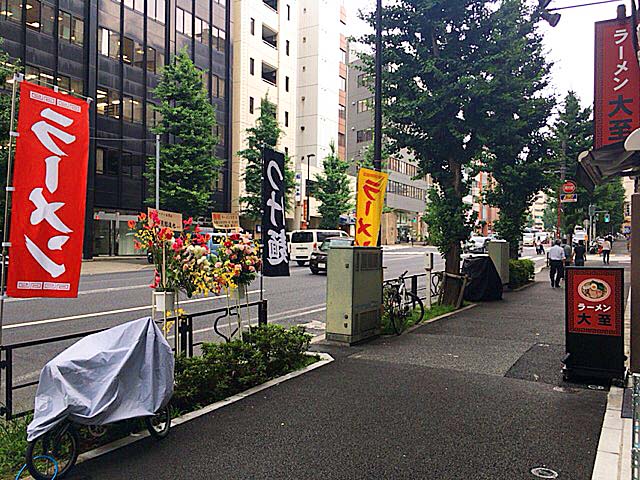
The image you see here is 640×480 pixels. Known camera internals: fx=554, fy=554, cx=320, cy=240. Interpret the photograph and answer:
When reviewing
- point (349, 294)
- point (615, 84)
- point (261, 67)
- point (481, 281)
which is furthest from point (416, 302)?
point (261, 67)

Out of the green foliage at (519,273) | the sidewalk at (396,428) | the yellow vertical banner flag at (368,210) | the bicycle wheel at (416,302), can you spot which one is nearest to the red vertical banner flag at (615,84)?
the sidewalk at (396,428)

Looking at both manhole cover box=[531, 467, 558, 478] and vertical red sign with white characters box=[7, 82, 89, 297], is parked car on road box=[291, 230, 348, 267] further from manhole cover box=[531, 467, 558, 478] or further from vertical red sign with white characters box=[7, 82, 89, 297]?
manhole cover box=[531, 467, 558, 478]

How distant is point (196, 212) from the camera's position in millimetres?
32625

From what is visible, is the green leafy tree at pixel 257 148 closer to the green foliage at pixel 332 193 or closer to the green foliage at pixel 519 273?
the green foliage at pixel 332 193

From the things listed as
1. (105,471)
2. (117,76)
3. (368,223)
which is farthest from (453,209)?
(117,76)

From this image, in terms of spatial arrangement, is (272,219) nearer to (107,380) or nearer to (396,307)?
(107,380)

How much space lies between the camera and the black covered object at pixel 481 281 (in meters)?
15.2

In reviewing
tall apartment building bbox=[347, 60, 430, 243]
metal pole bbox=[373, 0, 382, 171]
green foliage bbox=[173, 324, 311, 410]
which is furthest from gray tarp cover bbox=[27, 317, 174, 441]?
tall apartment building bbox=[347, 60, 430, 243]

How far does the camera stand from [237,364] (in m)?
6.42

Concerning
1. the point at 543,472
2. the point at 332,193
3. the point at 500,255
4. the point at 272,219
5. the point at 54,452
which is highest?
the point at 332,193

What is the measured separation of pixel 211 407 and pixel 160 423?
85cm

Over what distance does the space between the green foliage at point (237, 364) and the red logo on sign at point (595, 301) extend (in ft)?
11.6

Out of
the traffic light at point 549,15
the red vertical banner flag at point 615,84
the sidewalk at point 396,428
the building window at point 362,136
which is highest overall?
the building window at point 362,136

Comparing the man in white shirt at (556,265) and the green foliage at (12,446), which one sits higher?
the man in white shirt at (556,265)
